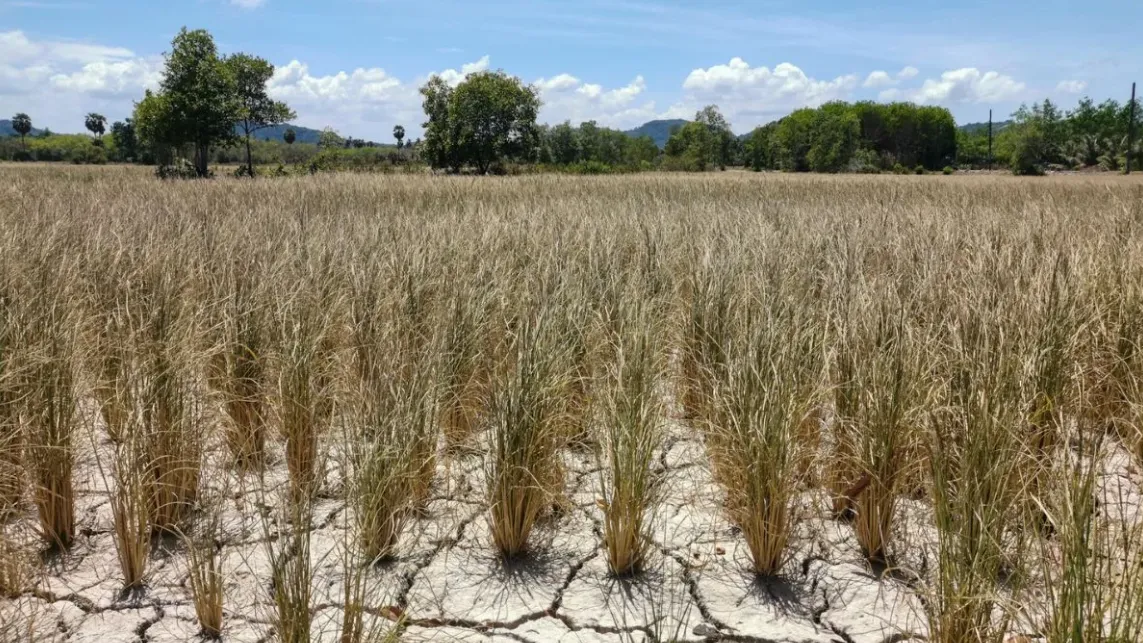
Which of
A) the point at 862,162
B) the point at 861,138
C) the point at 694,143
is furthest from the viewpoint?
the point at 861,138

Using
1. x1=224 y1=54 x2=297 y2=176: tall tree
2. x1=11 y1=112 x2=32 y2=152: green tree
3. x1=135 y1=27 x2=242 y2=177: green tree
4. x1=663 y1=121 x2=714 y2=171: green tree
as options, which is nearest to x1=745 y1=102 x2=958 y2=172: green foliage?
x1=663 y1=121 x2=714 y2=171: green tree

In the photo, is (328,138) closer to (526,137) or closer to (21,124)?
(526,137)

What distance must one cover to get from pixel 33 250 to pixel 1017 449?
530 centimetres

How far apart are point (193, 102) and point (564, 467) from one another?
27122 millimetres

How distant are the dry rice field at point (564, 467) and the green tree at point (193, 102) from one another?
24497mm

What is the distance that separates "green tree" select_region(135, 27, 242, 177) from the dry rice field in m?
24.5

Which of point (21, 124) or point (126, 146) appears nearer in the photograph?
point (126, 146)

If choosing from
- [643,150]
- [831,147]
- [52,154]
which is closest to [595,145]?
[643,150]

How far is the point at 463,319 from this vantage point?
10.7ft

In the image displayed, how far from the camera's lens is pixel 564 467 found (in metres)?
2.83

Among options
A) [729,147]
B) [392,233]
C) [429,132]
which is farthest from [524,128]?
[729,147]

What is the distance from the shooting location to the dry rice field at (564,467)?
1.95 meters

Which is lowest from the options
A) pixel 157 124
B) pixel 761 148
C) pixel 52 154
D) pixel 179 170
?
pixel 179 170

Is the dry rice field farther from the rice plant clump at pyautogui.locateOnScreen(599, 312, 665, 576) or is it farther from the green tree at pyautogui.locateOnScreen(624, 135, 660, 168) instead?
the green tree at pyautogui.locateOnScreen(624, 135, 660, 168)
